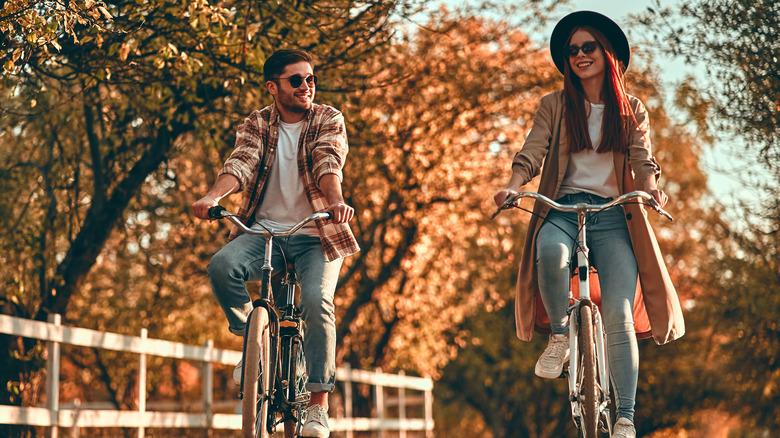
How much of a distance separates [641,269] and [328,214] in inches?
68.8

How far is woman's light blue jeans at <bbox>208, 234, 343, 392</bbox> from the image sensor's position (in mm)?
4922

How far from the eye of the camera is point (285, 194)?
527 centimetres

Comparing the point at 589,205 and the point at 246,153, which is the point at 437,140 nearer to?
the point at 246,153

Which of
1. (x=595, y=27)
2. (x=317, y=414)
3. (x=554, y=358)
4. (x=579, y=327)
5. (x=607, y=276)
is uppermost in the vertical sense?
(x=595, y=27)

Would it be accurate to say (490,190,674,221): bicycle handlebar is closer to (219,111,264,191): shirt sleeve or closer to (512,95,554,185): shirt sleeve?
(512,95,554,185): shirt sleeve

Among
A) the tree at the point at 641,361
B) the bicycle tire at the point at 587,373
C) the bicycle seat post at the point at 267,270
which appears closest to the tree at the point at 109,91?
the bicycle seat post at the point at 267,270

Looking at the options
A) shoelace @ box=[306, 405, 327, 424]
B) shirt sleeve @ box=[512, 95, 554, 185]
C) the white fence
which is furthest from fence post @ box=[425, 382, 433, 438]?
shoelace @ box=[306, 405, 327, 424]

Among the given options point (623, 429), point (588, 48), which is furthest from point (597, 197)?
point (623, 429)

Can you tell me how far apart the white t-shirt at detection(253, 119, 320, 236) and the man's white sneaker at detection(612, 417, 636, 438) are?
75.3 inches

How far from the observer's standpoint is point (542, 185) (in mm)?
5277

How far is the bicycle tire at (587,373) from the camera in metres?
4.44

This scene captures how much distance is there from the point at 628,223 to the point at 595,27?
3.82ft

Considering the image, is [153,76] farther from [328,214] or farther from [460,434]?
[460,434]

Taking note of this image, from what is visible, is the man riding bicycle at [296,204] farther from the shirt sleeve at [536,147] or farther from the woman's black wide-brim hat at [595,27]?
the woman's black wide-brim hat at [595,27]
